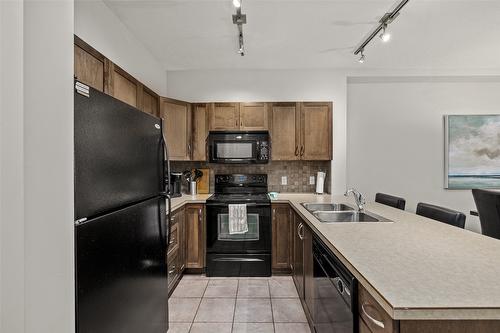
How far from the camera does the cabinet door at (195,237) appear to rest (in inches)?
125

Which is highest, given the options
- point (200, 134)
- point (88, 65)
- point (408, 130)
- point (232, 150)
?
point (88, 65)

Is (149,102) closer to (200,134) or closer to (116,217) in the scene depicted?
(200,134)

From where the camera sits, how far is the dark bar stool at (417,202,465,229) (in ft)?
6.11

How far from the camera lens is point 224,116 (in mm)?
3523

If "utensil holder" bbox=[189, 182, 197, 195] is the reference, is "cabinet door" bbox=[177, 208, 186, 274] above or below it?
below

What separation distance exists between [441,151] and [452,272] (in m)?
3.44

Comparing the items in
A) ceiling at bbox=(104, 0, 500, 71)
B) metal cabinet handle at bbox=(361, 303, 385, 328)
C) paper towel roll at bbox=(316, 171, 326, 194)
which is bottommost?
metal cabinet handle at bbox=(361, 303, 385, 328)

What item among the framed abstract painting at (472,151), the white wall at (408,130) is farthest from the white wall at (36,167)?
the framed abstract painting at (472,151)

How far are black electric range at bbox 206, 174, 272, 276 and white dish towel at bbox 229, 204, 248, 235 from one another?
7 centimetres

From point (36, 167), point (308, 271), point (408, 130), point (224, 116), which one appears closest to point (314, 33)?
point (224, 116)

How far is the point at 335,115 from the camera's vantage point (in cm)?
370

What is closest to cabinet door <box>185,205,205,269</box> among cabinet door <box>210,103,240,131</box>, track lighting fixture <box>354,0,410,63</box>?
cabinet door <box>210,103,240,131</box>

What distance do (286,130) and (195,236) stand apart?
1735mm

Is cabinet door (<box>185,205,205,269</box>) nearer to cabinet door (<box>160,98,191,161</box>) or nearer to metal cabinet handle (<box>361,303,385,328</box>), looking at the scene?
cabinet door (<box>160,98,191,161</box>)
